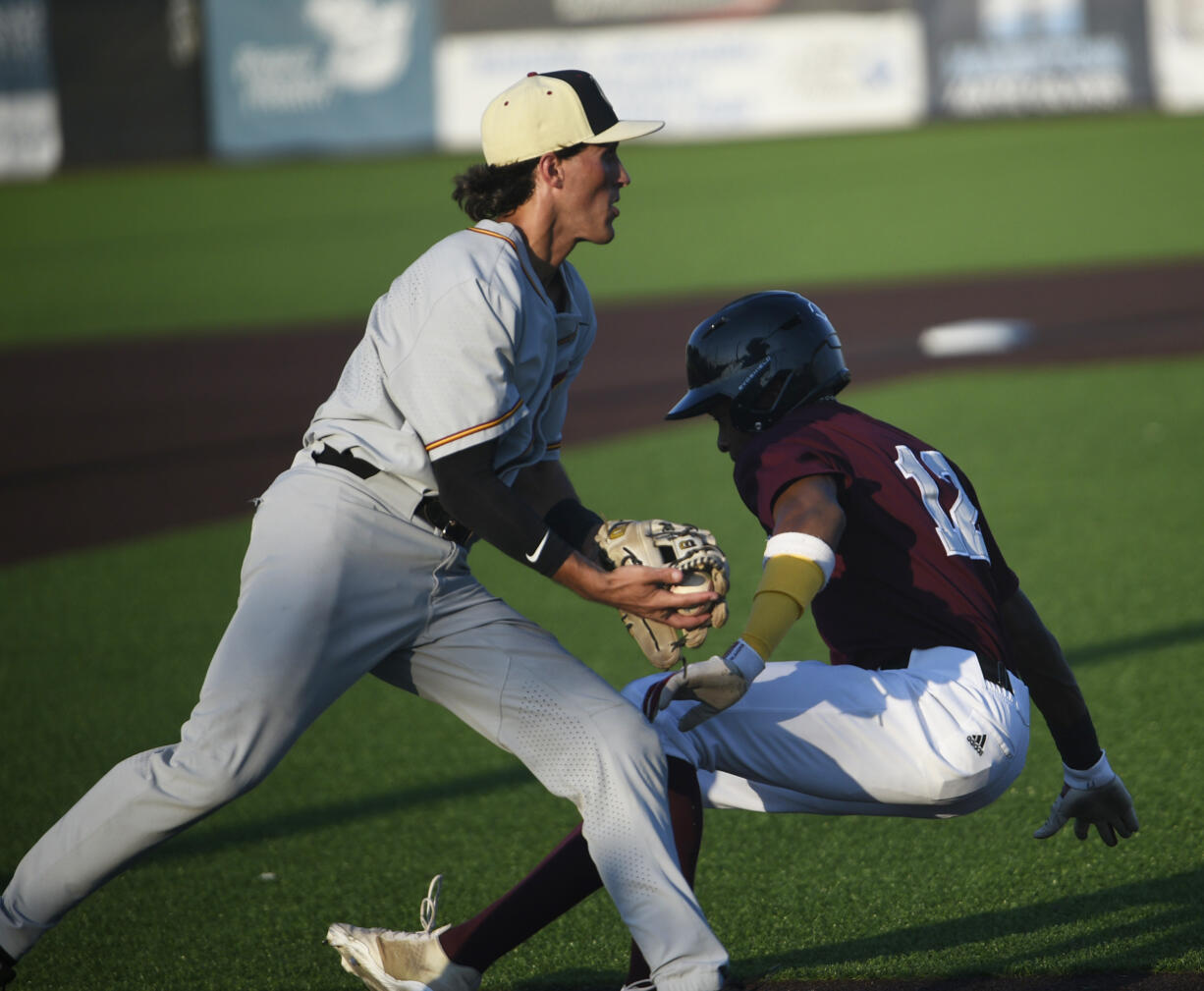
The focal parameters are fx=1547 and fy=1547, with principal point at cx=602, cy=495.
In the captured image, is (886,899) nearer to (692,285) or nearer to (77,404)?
(77,404)

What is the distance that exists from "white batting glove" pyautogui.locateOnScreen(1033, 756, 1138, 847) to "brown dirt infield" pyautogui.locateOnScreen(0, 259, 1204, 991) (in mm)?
6469

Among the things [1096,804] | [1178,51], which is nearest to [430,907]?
[1096,804]

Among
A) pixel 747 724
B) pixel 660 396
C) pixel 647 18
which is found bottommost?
pixel 660 396

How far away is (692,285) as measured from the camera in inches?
682

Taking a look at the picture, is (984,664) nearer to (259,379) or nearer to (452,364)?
(452,364)

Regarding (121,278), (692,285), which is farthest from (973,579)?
(121,278)

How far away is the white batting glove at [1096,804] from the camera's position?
373 cm

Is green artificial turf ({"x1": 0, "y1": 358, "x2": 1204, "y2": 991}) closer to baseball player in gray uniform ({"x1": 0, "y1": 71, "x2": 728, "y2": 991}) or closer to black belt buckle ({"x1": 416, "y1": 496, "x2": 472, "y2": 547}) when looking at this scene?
baseball player in gray uniform ({"x1": 0, "y1": 71, "x2": 728, "y2": 991})

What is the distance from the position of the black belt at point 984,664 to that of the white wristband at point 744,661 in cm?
47

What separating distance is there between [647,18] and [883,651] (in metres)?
28.8

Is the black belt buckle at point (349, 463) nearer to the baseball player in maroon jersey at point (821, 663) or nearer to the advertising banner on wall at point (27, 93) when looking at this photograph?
the baseball player in maroon jersey at point (821, 663)

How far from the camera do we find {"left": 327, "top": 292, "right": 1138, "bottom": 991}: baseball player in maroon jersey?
3189 mm

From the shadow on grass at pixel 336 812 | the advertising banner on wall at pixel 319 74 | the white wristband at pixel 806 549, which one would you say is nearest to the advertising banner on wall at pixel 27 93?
the advertising banner on wall at pixel 319 74

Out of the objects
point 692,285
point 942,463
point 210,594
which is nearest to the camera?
point 942,463
